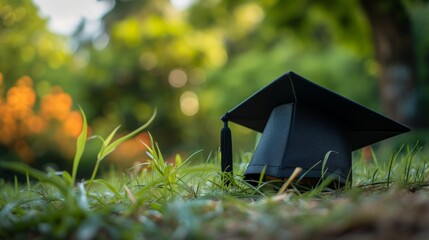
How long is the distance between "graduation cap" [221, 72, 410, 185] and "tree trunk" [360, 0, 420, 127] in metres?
5.19

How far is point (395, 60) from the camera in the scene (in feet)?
24.2

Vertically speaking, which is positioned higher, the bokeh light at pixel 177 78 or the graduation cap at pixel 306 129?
the graduation cap at pixel 306 129

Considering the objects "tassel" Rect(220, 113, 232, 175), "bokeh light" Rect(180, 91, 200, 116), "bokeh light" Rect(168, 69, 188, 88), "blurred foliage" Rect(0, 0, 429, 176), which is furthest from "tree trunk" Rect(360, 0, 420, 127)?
"bokeh light" Rect(180, 91, 200, 116)

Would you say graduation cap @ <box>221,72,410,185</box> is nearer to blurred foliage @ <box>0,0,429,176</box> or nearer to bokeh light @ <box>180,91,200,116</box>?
blurred foliage @ <box>0,0,429,176</box>

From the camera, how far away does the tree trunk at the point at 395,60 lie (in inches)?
290

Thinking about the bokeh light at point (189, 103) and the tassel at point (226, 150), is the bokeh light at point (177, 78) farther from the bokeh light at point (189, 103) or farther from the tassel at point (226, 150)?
the tassel at point (226, 150)

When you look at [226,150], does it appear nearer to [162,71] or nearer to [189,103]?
[162,71]

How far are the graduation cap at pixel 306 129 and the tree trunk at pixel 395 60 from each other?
17.0ft

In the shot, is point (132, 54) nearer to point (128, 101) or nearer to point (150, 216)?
point (128, 101)

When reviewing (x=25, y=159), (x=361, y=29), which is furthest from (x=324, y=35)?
(x=25, y=159)

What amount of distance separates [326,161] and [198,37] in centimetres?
1674

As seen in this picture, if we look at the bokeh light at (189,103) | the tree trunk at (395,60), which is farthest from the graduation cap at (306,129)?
the bokeh light at (189,103)

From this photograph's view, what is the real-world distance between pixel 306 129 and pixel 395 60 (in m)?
5.57

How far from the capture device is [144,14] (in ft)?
59.2
